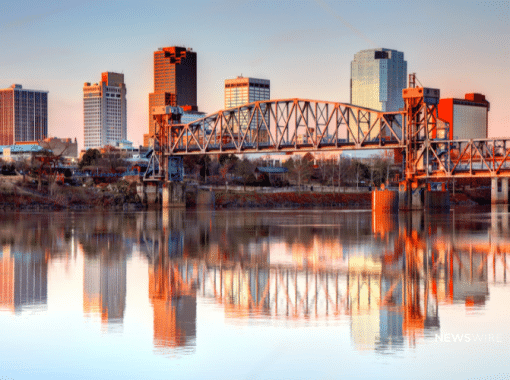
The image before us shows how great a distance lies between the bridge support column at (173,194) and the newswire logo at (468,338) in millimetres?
101027

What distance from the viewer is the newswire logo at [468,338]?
16.3m

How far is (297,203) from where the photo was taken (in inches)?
5098

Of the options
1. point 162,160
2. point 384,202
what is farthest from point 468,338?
point 162,160

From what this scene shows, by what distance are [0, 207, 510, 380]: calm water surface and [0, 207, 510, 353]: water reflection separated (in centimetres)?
6

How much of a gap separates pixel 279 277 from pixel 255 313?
6698mm

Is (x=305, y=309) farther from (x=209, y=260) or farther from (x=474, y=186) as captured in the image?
(x=474, y=186)

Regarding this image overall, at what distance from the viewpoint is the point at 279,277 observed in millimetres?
26062

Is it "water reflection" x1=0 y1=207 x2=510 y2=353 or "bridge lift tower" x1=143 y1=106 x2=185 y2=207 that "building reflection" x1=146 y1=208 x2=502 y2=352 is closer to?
"water reflection" x1=0 y1=207 x2=510 y2=353

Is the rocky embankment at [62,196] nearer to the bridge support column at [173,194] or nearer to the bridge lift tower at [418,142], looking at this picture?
the bridge support column at [173,194]

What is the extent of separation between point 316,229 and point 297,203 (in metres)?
75.7

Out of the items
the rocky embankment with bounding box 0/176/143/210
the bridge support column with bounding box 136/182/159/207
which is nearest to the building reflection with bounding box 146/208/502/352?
the rocky embankment with bounding box 0/176/143/210

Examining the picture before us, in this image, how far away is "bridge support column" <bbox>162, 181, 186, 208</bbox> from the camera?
117000 mm

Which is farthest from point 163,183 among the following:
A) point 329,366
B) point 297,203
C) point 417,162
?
point 329,366

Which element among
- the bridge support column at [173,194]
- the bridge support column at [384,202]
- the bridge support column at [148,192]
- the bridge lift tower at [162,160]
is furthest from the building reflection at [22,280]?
the bridge lift tower at [162,160]
